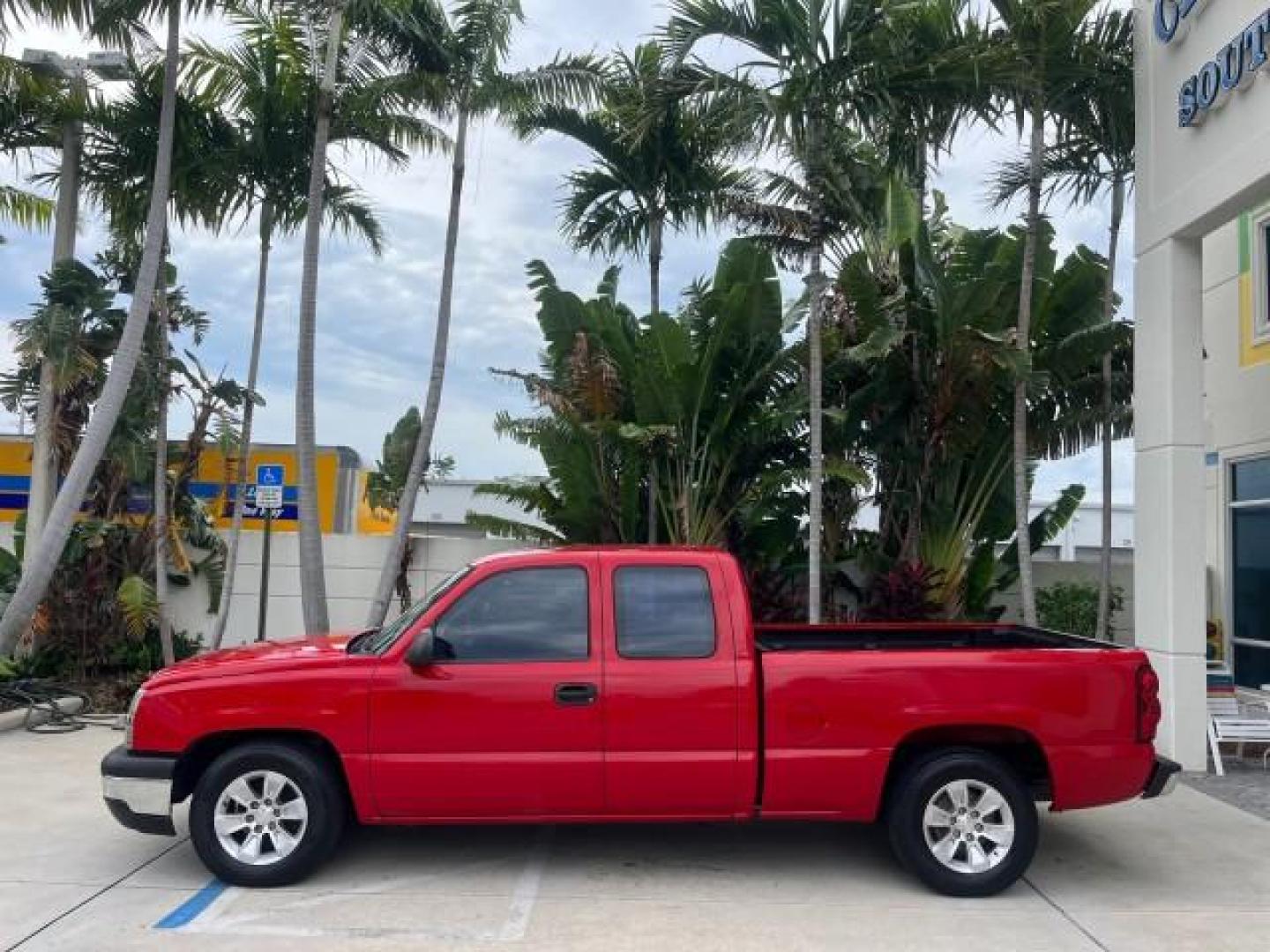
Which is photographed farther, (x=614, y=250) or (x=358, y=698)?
(x=614, y=250)

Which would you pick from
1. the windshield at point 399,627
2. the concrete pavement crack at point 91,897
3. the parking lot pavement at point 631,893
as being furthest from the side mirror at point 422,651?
the concrete pavement crack at point 91,897

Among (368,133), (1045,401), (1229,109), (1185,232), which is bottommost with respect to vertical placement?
(1045,401)

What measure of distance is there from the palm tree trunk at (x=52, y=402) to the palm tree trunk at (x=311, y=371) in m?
3.10

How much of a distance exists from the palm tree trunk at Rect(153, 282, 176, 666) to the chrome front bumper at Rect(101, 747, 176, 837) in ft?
21.5

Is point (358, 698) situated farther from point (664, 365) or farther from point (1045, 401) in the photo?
point (1045, 401)

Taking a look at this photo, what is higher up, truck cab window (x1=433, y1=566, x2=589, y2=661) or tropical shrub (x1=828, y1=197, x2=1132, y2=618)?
tropical shrub (x1=828, y1=197, x2=1132, y2=618)

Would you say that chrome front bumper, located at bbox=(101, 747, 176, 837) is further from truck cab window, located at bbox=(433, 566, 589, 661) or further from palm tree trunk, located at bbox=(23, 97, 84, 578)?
palm tree trunk, located at bbox=(23, 97, 84, 578)

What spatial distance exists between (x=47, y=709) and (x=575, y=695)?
23.8 ft

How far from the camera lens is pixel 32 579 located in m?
11.1

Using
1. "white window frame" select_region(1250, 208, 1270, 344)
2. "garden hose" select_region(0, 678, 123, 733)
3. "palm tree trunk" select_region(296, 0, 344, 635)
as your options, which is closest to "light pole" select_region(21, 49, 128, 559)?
"garden hose" select_region(0, 678, 123, 733)

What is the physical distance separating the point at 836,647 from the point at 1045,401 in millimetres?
6107

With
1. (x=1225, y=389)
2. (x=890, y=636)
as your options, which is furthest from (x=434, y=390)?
(x=1225, y=389)

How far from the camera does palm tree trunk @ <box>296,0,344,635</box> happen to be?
11281mm

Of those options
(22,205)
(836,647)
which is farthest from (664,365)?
(22,205)
